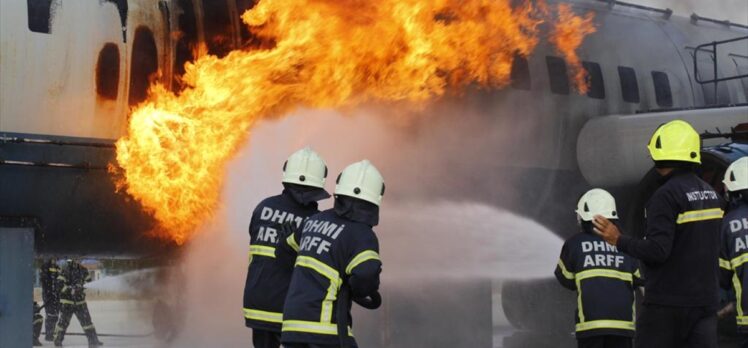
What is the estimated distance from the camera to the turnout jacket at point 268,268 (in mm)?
7191

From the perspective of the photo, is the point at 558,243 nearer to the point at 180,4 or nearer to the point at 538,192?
the point at 538,192

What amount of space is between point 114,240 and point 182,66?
5.11ft

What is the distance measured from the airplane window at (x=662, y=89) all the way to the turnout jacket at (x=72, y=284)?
28.9 feet

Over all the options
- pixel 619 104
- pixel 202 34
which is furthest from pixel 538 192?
pixel 202 34

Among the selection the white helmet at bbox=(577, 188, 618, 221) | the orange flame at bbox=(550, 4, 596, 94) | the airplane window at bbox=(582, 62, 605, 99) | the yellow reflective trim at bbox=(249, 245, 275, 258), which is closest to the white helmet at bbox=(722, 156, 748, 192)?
the white helmet at bbox=(577, 188, 618, 221)

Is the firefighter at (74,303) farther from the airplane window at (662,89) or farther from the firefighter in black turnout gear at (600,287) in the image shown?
the firefighter in black turnout gear at (600,287)

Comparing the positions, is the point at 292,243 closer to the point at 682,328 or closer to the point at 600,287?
the point at 682,328

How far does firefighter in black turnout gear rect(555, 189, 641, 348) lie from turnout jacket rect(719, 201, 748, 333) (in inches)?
33.7

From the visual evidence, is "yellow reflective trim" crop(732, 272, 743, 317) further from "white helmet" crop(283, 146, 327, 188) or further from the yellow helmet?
"white helmet" crop(283, 146, 327, 188)

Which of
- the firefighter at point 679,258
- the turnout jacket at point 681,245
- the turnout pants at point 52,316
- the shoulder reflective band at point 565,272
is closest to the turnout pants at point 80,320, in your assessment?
the turnout pants at point 52,316

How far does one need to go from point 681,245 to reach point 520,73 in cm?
616

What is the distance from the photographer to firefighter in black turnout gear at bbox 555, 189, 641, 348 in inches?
325

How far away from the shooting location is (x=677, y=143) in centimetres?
675

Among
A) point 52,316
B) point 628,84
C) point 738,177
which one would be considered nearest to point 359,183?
point 738,177
